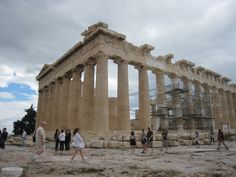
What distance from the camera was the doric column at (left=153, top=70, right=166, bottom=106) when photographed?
2984cm

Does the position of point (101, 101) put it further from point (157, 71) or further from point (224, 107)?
point (224, 107)

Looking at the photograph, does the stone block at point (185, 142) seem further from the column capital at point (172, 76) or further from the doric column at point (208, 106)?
the doric column at point (208, 106)

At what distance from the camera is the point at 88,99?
26.6 metres

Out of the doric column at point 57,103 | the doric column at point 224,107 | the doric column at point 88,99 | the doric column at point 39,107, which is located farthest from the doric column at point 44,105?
the doric column at point 224,107

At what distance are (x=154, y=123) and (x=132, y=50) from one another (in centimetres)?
1001

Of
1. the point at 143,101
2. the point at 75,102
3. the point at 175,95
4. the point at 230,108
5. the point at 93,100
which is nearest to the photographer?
the point at 143,101

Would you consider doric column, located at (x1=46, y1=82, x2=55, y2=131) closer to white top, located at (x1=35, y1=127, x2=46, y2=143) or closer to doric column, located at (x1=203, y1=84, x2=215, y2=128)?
doric column, located at (x1=203, y1=84, x2=215, y2=128)

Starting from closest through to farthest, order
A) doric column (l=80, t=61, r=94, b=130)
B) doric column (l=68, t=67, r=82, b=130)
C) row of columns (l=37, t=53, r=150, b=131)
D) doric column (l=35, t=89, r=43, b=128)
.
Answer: row of columns (l=37, t=53, r=150, b=131) → doric column (l=80, t=61, r=94, b=130) → doric column (l=68, t=67, r=82, b=130) → doric column (l=35, t=89, r=43, b=128)

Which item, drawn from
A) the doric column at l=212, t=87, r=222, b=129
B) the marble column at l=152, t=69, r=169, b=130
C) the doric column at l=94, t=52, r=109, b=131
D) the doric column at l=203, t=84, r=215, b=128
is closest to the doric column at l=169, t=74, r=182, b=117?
the marble column at l=152, t=69, r=169, b=130

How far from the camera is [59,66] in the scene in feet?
114

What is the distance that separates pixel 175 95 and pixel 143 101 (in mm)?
7064

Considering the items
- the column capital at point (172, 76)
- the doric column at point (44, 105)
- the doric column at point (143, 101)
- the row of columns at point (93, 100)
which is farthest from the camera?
the doric column at point (44, 105)

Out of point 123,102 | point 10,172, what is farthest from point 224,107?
point 10,172

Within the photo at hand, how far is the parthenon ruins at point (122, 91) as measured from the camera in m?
24.8
